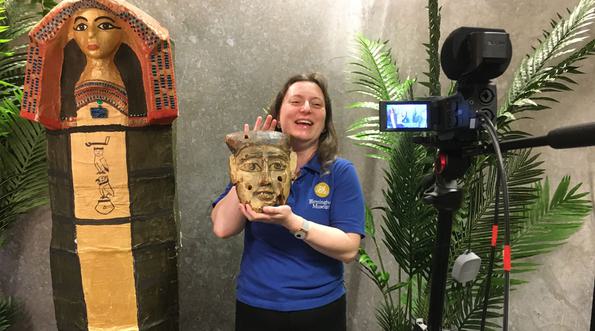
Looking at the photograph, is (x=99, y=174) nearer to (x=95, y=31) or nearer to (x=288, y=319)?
(x=95, y=31)

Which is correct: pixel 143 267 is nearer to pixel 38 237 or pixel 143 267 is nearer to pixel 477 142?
pixel 38 237

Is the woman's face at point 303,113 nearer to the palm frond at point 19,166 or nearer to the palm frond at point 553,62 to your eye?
the palm frond at point 553,62

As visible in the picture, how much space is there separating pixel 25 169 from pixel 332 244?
192cm

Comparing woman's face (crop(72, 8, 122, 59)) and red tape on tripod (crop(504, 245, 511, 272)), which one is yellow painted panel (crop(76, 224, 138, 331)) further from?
red tape on tripod (crop(504, 245, 511, 272))

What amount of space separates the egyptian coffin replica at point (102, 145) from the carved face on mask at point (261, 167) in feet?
1.53

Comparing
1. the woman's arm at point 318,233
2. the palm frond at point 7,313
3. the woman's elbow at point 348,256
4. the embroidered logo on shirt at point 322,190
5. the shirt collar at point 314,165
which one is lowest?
the palm frond at point 7,313

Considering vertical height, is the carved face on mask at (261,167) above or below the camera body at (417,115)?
below

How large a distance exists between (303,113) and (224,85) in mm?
1327

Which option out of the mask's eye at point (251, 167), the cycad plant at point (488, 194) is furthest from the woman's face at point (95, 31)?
the cycad plant at point (488, 194)

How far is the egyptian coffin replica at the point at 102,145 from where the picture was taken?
1.63m

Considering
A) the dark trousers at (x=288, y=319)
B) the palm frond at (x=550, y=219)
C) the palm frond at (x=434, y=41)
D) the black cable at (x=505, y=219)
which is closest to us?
the black cable at (x=505, y=219)

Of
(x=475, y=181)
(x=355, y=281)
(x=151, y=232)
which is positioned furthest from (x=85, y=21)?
(x=355, y=281)

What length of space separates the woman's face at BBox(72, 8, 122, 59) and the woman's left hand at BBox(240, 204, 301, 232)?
0.89m

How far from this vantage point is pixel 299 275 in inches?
57.8
